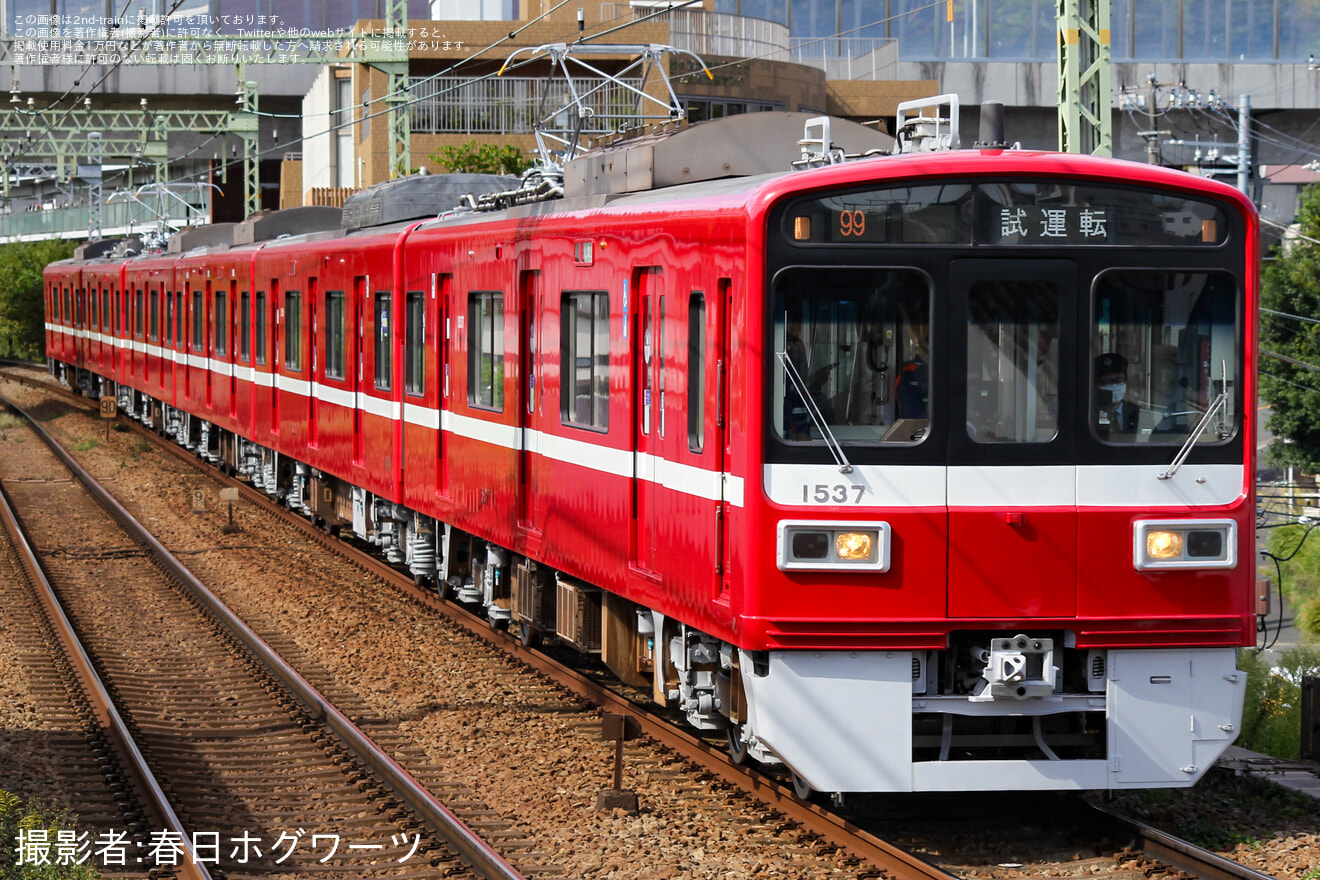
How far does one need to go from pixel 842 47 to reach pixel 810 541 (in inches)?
1929

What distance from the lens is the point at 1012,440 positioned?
7.04 m

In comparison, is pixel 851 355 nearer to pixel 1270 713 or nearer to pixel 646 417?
pixel 646 417

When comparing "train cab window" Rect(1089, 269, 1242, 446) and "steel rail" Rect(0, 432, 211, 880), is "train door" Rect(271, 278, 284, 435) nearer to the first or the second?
"steel rail" Rect(0, 432, 211, 880)

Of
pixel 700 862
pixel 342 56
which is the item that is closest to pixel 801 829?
pixel 700 862

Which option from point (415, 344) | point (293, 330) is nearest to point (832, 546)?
point (415, 344)

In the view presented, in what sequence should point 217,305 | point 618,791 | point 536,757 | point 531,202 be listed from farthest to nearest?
1. point 217,305
2. point 531,202
3. point 536,757
4. point 618,791

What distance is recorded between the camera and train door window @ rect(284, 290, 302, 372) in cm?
1721

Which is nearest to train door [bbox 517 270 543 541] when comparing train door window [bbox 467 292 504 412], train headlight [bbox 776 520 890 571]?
train door window [bbox 467 292 504 412]

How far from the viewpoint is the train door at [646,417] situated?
27.0 feet

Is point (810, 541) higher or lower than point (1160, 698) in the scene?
higher

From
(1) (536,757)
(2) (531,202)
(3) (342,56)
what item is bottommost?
(1) (536,757)

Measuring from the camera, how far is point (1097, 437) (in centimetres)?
702

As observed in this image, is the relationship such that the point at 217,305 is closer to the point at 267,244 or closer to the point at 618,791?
the point at 267,244

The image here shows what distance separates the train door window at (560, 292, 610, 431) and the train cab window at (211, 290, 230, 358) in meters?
12.3
